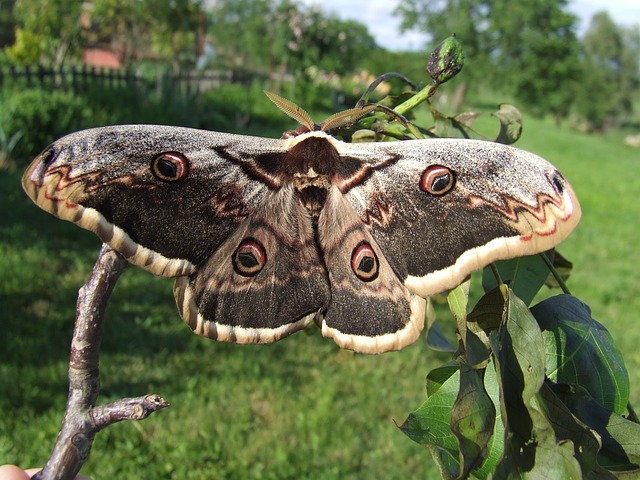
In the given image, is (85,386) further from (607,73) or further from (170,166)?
(607,73)

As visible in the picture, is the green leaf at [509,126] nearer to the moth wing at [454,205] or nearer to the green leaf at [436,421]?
the moth wing at [454,205]

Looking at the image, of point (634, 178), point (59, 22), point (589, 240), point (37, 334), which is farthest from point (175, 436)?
point (634, 178)

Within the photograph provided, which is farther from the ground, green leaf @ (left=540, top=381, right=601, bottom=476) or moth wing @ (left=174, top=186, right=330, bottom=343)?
green leaf @ (left=540, top=381, right=601, bottom=476)

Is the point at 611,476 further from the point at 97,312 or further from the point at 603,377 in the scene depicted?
the point at 97,312

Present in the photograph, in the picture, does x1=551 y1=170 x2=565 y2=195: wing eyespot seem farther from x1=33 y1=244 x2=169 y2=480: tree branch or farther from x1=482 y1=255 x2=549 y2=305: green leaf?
x1=33 y1=244 x2=169 y2=480: tree branch

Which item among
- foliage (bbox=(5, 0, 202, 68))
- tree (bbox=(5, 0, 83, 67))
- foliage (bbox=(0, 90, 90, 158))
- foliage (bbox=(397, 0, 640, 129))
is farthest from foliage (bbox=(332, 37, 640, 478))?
foliage (bbox=(397, 0, 640, 129))
